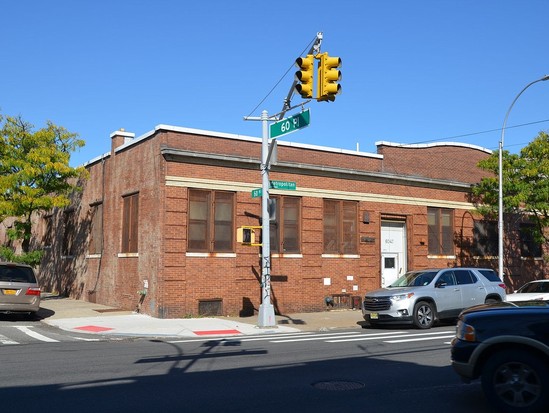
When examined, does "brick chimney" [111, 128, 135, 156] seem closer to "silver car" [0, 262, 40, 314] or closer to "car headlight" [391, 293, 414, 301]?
"silver car" [0, 262, 40, 314]

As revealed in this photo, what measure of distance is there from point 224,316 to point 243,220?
11.4 ft

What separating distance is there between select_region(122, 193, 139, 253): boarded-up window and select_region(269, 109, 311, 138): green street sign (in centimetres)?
718

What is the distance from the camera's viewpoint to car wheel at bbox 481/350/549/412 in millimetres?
6047

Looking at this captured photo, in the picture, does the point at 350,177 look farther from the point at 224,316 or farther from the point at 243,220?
the point at 224,316

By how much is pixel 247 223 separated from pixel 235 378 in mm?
12751

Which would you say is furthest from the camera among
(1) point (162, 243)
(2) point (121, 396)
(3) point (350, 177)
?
(3) point (350, 177)

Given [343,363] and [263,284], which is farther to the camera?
[263,284]

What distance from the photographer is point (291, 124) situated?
16.2 meters

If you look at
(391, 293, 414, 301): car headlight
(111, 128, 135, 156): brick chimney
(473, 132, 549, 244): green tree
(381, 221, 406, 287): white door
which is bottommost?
(391, 293, 414, 301): car headlight

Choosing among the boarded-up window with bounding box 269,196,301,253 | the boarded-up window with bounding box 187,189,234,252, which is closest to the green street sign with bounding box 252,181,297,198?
the boarded-up window with bounding box 187,189,234,252

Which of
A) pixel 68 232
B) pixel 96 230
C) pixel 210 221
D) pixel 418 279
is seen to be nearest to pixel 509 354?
pixel 418 279

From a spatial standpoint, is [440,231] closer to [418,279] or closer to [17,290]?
[418,279]

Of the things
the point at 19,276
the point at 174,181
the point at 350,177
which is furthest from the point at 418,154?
the point at 19,276

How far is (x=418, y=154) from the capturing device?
2594 cm
